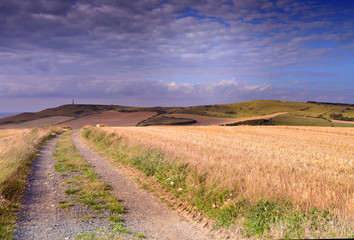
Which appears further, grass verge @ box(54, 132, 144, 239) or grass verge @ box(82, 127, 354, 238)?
grass verge @ box(54, 132, 144, 239)

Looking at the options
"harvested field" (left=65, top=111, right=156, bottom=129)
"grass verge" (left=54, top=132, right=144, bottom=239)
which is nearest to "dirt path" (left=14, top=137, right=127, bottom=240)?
"grass verge" (left=54, top=132, right=144, bottom=239)

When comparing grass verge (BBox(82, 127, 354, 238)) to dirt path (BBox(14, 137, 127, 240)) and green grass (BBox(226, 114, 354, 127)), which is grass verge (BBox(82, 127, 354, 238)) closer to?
dirt path (BBox(14, 137, 127, 240))

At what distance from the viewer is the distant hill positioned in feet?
264

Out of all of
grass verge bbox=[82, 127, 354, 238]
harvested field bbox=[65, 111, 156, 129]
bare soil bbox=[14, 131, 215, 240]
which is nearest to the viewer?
grass verge bbox=[82, 127, 354, 238]

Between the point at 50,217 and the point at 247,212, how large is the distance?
5.25m

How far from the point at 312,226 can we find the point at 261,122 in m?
56.7

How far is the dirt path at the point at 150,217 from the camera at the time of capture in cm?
637

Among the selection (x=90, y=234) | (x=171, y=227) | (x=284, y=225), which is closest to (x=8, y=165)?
(x=90, y=234)

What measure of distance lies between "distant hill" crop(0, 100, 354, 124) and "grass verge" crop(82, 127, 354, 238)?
69.2m

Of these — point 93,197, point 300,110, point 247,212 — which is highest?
point 300,110

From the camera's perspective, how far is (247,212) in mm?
6445

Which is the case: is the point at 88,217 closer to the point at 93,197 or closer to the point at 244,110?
the point at 93,197

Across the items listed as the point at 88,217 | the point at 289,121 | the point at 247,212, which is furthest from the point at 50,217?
the point at 289,121

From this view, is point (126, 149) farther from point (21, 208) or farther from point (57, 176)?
point (21, 208)
